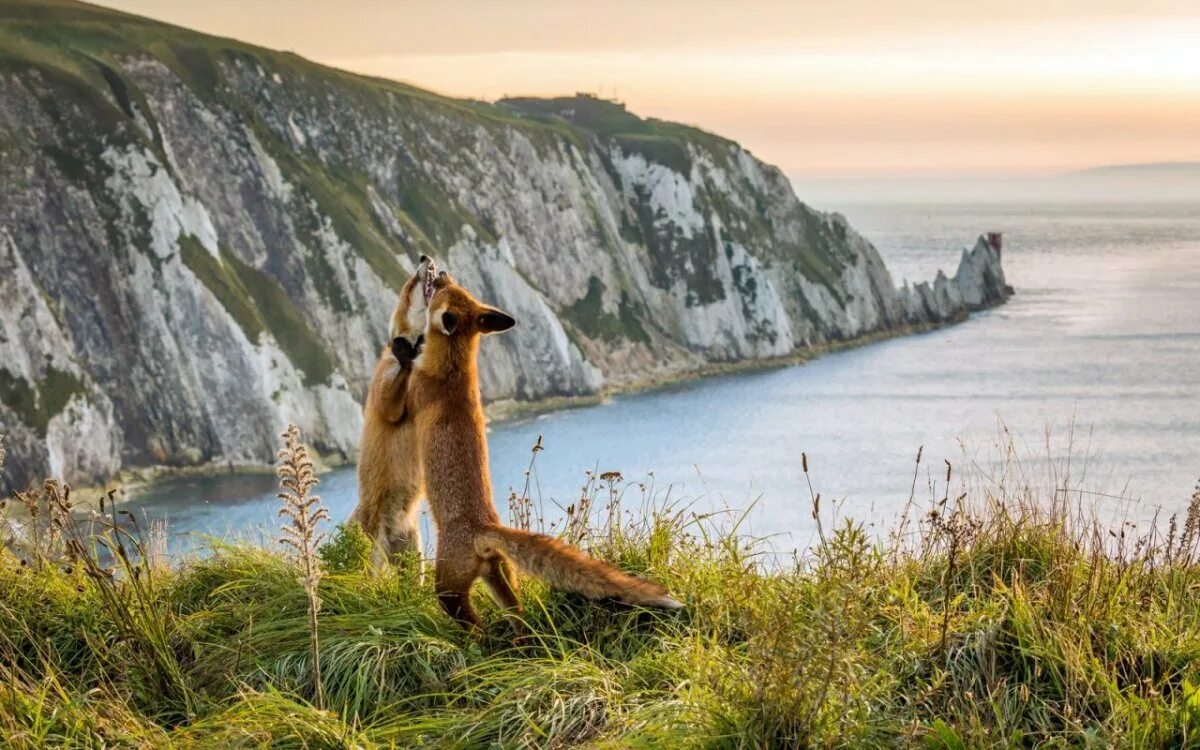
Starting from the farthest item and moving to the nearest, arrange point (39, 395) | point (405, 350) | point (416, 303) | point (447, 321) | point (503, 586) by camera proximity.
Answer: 1. point (39, 395)
2. point (416, 303)
3. point (405, 350)
4. point (447, 321)
5. point (503, 586)

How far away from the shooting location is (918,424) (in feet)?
393

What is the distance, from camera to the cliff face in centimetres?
8112

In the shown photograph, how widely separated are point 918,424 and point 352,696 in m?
119

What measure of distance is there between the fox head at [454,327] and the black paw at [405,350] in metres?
0.15

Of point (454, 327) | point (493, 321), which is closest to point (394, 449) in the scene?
point (454, 327)

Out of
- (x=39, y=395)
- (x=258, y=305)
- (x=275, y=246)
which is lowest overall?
(x=39, y=395)

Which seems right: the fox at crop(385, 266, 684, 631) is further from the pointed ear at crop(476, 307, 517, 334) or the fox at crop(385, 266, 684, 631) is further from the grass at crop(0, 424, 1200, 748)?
the grass at crop(0, 424, 1200, 748)

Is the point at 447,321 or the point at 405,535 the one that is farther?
the point at 405,535

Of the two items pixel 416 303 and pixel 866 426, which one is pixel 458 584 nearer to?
pixel 416 303

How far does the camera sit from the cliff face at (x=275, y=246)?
81125mm

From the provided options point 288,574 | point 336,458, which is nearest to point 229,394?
point 336,458

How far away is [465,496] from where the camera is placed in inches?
254

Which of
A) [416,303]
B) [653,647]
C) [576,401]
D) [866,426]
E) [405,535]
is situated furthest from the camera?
[576,401]

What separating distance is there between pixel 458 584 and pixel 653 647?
110 centimetres
